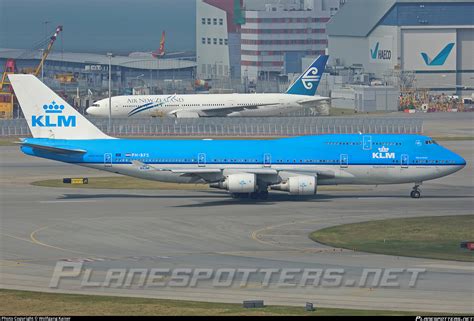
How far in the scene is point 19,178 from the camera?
9212 cm

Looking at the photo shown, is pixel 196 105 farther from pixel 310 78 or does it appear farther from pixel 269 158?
pixel 269 158

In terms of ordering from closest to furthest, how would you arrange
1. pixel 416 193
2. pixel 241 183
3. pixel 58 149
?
1. pixel 241 183
2. pixel 58 149
3. pixel 416 193

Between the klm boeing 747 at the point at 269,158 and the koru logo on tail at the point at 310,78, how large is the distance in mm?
79367

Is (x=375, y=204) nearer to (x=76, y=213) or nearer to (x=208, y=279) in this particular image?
(x=76, y=213)

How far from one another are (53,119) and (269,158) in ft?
53.3

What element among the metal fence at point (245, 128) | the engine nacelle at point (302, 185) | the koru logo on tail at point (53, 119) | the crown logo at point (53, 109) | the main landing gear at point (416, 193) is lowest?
the main landing gear at point (416, 193)

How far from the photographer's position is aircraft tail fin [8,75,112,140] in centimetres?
8056

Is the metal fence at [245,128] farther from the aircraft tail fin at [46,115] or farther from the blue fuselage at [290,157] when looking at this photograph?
the blue fuselage at [290,157]

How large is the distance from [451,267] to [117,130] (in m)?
83.1

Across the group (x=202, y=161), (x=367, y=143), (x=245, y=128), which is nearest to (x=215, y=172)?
(x=202, y=161)

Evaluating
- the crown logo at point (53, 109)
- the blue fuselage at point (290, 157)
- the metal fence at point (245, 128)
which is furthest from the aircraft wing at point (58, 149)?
the metal fence at point (245, 128)

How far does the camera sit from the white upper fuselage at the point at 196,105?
152 meters

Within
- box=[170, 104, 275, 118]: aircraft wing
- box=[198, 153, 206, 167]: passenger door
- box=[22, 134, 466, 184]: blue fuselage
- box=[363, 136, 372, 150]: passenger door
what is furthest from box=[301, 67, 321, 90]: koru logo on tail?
box=[198, 153, 206, 167]: passenger door

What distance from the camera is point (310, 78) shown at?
15925cm
